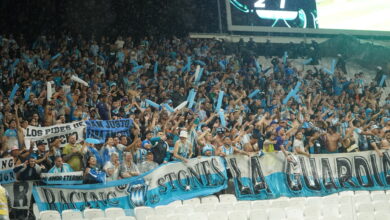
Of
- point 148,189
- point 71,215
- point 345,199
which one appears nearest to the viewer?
point 71,215

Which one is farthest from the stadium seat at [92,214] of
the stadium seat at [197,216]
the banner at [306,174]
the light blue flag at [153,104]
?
the light blue flag at [153,104]

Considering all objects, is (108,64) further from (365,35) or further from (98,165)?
(365,35)

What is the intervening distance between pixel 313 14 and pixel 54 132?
15.7 metres

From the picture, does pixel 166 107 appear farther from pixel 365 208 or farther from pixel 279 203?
pixel 365 208

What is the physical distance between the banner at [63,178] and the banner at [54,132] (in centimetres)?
132

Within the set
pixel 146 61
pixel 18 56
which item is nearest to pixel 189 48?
pixel 146 61

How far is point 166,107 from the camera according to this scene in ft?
48.3

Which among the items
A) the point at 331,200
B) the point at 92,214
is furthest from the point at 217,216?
the point at 331,200

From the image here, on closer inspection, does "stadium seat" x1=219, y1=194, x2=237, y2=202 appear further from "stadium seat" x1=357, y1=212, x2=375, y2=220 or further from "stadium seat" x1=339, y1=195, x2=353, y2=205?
"stadium seat" x1=357, y1=212, x2=375, y2=220

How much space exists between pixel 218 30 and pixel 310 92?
264 inches

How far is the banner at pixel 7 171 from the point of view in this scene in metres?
10.4

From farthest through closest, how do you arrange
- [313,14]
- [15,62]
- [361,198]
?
[313,14], [15,62], [361,198]

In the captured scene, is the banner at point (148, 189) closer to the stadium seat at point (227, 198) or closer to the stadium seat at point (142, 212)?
the stadium seat at point (227, 198)

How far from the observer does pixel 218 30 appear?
24.9m
